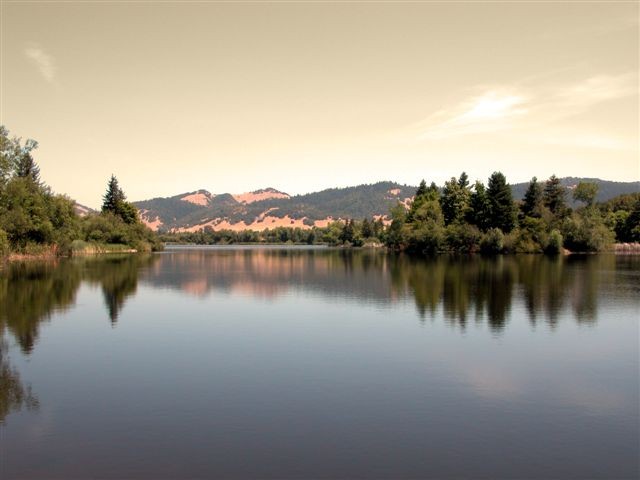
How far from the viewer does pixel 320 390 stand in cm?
1592

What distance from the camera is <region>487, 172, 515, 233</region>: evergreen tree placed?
346 feet

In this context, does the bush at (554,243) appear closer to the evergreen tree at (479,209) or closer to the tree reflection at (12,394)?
the evergreen tree at (479,209)

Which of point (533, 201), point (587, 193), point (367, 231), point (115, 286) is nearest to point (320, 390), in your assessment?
point (115, 286)

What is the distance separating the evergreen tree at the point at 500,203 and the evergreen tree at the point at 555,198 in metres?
12.1

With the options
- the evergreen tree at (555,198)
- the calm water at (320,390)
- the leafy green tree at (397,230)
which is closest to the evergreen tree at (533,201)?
the evergreen tree at (555,198)

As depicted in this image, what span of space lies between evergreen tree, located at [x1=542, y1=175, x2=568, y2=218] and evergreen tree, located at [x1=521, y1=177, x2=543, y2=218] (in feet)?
12.0

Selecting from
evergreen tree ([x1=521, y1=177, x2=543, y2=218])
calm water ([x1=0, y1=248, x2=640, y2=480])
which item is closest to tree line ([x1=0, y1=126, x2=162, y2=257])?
calm water ([x1=0, y1=248, x2=640, y2=480])

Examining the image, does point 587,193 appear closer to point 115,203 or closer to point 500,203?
point 500,203

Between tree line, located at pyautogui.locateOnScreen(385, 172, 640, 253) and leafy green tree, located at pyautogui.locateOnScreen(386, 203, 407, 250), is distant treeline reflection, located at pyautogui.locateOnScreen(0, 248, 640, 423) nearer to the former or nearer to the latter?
tree line, located at pyautogui.locateOnScreen(385, 172, 640, 253)

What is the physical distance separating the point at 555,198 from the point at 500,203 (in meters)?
16.1

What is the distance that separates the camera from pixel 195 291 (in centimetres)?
4297

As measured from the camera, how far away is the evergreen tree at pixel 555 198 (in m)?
112

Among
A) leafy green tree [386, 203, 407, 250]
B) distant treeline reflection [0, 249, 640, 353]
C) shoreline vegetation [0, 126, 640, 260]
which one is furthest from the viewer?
leafy green tree [386, 203, 407, 250]

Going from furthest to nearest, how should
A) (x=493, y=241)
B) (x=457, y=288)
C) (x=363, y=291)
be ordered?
(x=493, y=241) → (x=363, y=291) → (x=457, y=288)
